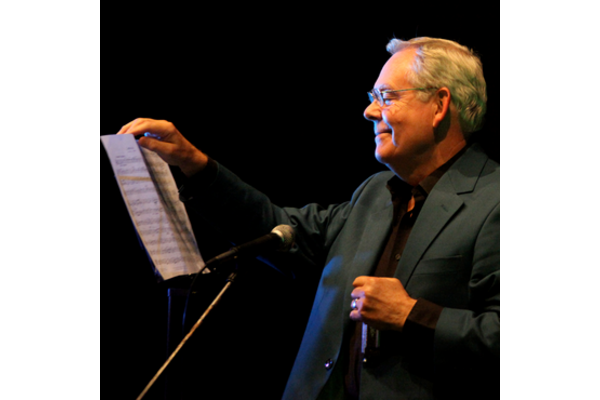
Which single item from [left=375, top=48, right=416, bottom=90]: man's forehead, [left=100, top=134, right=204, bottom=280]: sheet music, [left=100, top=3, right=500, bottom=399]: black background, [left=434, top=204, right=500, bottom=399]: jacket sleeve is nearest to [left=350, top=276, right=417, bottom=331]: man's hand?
[left=434, top=204, right=500, bottom=399]: jacket sleeve

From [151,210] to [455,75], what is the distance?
1.21m

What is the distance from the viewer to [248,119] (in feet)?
8.09

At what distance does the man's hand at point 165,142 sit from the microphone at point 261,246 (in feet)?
1.54

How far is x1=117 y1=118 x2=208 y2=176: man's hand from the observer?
1.58m

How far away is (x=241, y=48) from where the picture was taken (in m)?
2.44

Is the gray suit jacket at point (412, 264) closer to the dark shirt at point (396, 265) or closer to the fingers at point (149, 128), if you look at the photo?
the dark shirt at point (396, 265)

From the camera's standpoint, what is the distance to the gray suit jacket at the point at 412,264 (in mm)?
1377

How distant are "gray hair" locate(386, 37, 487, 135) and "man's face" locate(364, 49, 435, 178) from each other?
45 millimetres

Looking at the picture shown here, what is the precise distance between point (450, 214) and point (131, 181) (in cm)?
103

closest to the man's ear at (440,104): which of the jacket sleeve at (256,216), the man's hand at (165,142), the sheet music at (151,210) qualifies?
the jacket sleeve at (256,216)

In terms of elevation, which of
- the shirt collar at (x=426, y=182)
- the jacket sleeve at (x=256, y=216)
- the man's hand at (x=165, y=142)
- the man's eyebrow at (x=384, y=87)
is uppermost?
the man's eyebrow at (x=384, y=87)

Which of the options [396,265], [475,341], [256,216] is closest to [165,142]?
[256,216]

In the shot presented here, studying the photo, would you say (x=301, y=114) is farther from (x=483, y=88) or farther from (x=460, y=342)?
(x=460, y=342)

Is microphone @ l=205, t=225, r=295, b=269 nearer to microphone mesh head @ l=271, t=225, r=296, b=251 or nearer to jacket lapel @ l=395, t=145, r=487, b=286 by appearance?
microphone mesh head @ l=271, t=225, r=296, b=251
